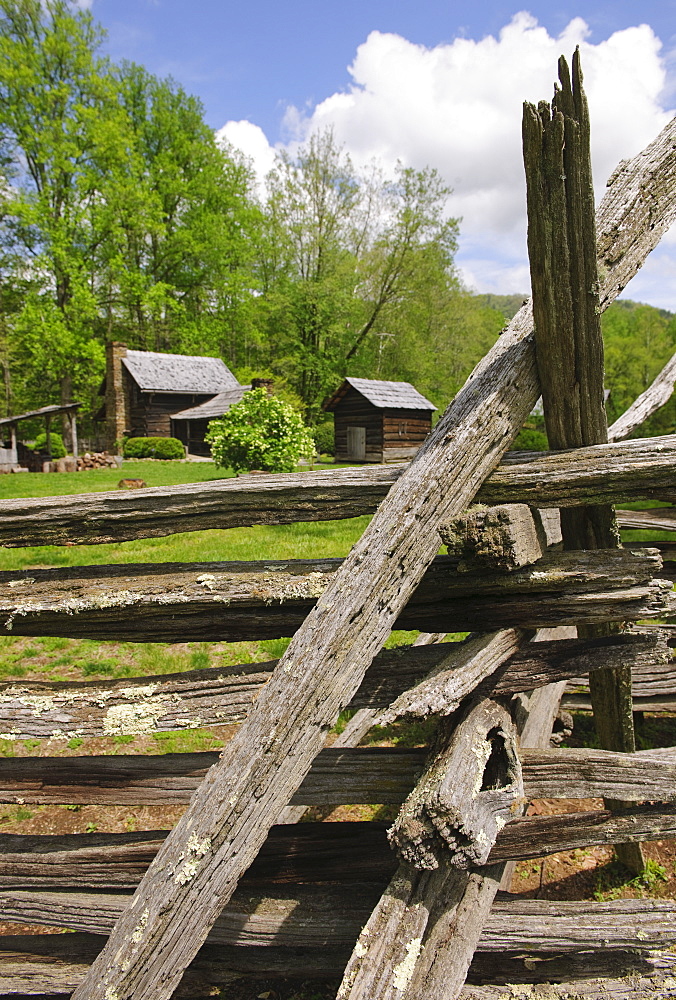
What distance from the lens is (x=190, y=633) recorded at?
2.24m

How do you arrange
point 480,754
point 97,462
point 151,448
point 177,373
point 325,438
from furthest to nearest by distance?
point 177,373 → point 325,438 → point 151,448 → point 97,462 → point 480,754

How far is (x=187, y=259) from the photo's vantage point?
3772cm

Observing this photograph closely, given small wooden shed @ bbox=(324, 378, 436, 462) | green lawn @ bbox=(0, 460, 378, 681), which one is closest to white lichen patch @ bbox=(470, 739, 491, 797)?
green lawn @ bbox=(0, 460, 378, 681)

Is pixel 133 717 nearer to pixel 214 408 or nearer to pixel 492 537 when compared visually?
pixel 492 537

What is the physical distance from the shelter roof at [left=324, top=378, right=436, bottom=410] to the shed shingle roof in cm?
1054

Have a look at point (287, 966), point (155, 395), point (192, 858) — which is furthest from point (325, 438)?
point (192, 858)

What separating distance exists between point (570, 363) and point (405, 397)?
23.2 m

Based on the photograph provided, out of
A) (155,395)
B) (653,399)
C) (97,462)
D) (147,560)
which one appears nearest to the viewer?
(653,399)

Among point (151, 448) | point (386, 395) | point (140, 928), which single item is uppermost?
point (386, 395)

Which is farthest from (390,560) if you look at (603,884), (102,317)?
(102,317)

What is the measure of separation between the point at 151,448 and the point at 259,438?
12638mm

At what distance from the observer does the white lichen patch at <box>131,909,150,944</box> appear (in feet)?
5.24

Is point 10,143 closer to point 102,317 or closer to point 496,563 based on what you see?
point 102,317

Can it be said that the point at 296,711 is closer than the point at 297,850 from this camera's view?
Yes
